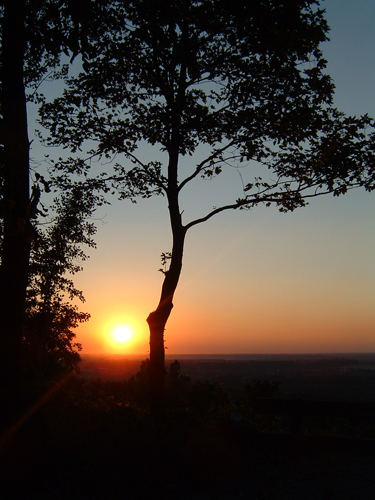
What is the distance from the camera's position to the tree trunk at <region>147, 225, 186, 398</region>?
14703 mm

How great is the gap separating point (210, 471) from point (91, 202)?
10540mm

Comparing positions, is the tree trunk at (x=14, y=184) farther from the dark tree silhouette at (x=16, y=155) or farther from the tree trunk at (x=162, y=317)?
the tree trunk at (x=162, y=317)

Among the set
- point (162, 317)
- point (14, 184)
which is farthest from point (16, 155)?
point (162, 317)

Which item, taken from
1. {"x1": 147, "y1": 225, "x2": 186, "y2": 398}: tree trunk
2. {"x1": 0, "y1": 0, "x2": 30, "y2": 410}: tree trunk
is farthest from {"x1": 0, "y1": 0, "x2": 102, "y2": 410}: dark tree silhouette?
{"x1": 147, "y1": 225, "x2": 186, "y2": 398}: tree trunk

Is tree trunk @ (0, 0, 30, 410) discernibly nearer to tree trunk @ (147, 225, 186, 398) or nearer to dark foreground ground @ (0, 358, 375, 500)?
dark foreground ground @ (0, 358, 375, 500)

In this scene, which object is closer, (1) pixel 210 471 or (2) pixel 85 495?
(2) pixel 85 495

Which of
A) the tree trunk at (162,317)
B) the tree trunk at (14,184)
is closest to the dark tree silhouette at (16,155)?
the tree trunk at (14,184)

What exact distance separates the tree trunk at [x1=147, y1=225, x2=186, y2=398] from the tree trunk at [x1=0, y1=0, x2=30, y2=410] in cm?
436

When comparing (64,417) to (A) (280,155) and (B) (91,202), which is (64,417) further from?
(A) (280,155)

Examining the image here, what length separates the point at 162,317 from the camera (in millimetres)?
15117

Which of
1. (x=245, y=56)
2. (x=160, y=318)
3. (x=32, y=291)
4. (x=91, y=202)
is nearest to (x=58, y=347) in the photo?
(x=32, y=291)

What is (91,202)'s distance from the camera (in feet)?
59.1

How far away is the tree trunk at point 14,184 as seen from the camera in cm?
1102

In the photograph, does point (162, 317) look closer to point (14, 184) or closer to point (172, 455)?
point (172, 455)
